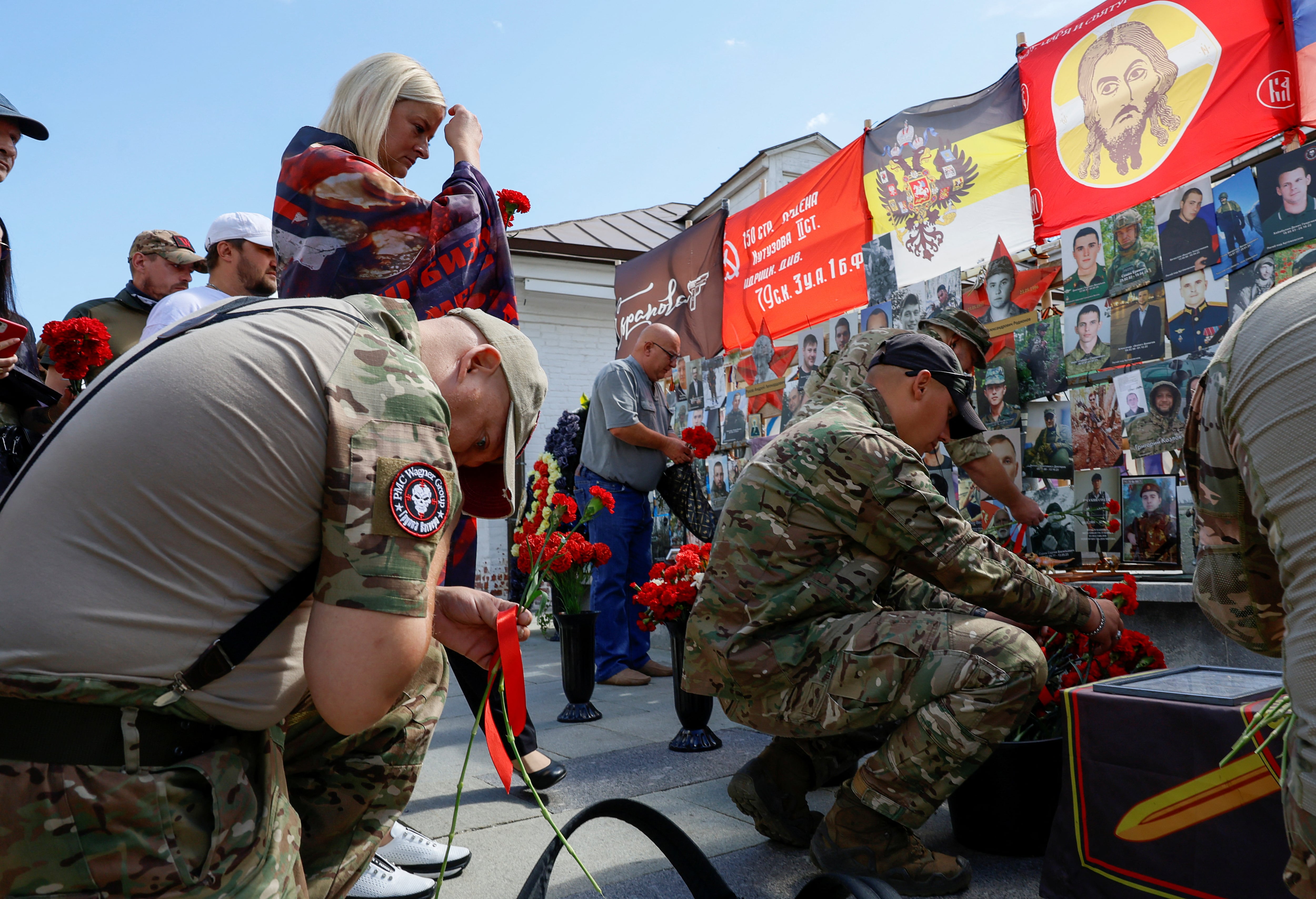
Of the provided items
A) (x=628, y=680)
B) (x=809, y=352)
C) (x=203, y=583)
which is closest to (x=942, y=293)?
(x=809, y=352)

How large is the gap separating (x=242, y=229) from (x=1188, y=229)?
3.61 metres

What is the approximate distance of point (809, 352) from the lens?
5.57 m

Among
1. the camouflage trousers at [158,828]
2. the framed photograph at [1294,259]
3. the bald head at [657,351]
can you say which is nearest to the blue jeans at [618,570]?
the bald head at [657,351]

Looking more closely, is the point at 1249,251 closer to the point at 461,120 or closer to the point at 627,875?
the point at 461,120

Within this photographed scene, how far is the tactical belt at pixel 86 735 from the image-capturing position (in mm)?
1065

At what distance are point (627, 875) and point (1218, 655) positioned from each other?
2564 mm

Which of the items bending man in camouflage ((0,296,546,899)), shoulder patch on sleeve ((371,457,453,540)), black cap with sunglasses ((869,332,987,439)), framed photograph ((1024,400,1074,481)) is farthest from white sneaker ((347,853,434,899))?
framed photograph ((1024,400,1074,481))

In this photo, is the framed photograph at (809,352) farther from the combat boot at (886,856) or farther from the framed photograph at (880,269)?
the combat boot at (886,856)

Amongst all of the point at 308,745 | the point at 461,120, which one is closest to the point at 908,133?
the point at 461,120

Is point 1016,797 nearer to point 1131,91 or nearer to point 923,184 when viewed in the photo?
point 1131,91

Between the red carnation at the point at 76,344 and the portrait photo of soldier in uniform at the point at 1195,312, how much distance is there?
4.01m

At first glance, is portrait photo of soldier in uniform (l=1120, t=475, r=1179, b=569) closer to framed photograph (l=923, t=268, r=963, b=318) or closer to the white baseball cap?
framed photograph (l=923, t=268, r=963, b=318)

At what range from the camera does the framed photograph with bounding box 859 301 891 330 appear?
4.88 meters

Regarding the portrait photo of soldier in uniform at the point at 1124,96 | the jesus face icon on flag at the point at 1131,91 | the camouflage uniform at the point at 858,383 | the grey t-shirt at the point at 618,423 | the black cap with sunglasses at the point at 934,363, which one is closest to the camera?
the black cap with sunglasses at the point at 934,363
